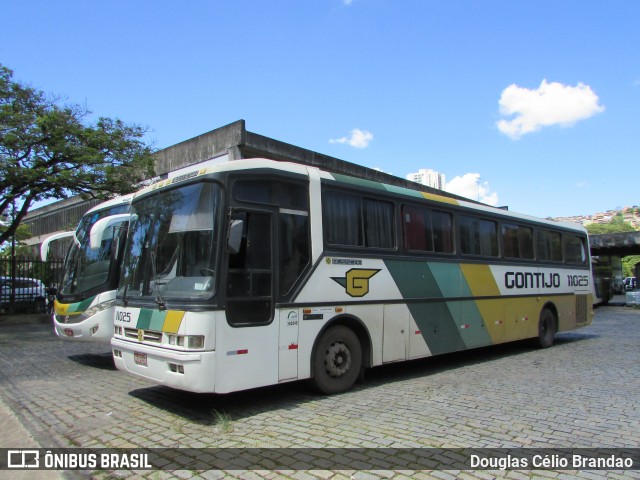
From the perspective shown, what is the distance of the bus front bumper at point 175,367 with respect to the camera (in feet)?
17.2

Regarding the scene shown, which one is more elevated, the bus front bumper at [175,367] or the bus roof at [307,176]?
the bus roof at [307,176]

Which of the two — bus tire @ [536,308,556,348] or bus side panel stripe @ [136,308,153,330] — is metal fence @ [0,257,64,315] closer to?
bus side panel stripe @ [136,308,153,330]

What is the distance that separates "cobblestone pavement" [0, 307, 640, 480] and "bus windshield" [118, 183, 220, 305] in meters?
1.49

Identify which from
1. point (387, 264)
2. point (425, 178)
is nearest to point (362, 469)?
point (387, 264)

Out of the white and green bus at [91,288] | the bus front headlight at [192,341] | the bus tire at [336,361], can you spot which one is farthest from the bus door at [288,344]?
the white and green bus at [91,288]

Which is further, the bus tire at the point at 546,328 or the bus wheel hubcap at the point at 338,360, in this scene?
the bus tire at the point at 546,328

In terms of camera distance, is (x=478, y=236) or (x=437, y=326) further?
(x=478, y=236)

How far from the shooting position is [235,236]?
5664mm

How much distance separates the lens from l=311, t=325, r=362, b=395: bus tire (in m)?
6.51

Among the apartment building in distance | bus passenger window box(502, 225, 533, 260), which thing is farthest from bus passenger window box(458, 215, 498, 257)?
the apartment building in distance

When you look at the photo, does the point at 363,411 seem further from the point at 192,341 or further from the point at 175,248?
the point at 175,248

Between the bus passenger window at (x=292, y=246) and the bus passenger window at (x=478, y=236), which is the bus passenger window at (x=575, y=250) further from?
the bus passenger window at (x=292, y=246)

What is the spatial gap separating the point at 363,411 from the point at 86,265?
647cm

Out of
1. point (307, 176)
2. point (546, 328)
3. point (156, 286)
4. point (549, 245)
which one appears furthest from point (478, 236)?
point (156, 286)
